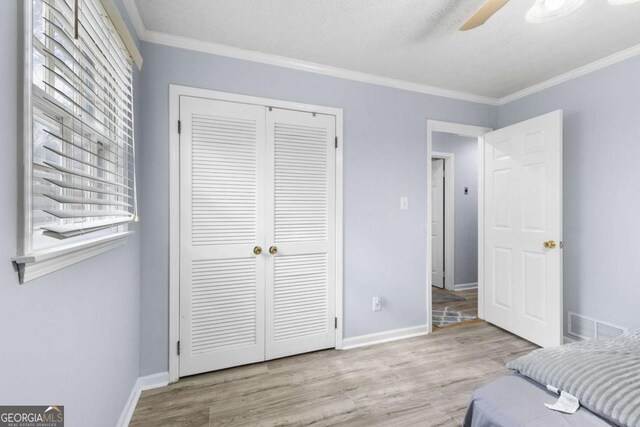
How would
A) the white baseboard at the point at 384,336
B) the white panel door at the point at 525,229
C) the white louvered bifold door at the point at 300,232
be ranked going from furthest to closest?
1. the white baseboard at the point at 384,336
2. the white panel door at the point at 525,229
3. the white louvered bifold door at the point at 300,232

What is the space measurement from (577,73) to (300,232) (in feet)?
9.05

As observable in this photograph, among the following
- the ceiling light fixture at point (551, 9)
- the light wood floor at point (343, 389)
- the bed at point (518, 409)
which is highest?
the ceiling light fixture at point (551, 9)

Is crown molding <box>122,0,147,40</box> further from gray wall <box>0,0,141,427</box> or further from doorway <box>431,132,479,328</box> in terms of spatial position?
doorway <box>431,132,479,328</box>

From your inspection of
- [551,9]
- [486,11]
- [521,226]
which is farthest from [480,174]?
[486,11]

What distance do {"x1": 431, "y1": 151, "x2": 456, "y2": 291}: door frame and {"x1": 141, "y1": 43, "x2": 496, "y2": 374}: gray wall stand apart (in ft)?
4.32

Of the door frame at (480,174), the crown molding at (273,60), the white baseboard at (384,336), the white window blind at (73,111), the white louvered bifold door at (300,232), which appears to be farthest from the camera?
the door frame at (480,174)

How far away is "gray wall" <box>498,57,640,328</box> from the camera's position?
223 cm

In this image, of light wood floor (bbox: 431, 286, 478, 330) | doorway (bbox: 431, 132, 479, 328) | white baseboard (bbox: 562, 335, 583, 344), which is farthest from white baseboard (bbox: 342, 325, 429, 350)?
doorway (bbox: 431, 132, 479, 328)

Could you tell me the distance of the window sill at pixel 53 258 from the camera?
2.47 ft

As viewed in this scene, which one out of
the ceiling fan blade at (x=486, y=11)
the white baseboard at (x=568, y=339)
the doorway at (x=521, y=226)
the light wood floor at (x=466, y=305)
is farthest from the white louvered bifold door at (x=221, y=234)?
the white baseboard at (x=568, y=339)

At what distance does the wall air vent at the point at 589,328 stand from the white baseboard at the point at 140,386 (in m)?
3.35

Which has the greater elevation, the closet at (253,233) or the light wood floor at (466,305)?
the closet at (253,233)

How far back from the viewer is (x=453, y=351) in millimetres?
2549

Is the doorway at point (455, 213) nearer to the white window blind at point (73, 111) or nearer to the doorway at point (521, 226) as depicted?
the doorway at point (521, 226)
